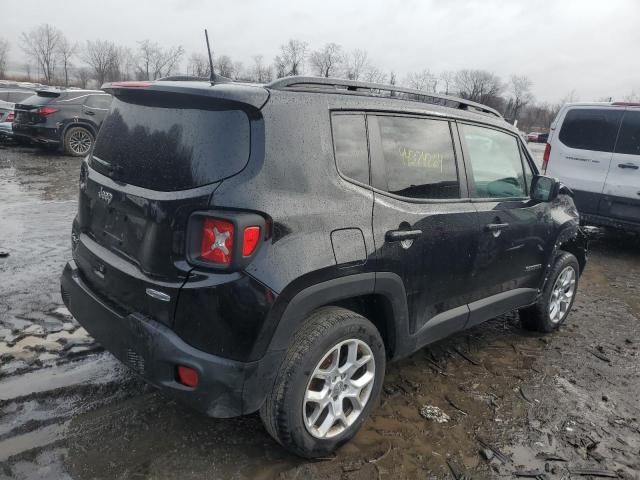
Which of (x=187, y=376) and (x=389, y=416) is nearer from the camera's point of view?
(x=187, y=376)

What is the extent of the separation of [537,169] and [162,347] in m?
3.23

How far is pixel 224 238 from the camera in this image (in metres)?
2.10

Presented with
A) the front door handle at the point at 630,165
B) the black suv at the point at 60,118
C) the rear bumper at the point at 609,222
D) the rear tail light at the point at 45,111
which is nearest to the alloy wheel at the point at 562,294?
the rear bumper at the point at 609,222

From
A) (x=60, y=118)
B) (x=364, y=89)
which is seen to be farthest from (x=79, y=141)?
(x=364, y=89)

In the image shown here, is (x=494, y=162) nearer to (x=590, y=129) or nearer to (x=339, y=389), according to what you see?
(x=339, y=389)

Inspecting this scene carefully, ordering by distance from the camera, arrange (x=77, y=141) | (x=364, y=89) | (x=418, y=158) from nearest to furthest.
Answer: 1. (x=364, y=89)
2. (x=418, y=158)
3. (x=77, y=141)

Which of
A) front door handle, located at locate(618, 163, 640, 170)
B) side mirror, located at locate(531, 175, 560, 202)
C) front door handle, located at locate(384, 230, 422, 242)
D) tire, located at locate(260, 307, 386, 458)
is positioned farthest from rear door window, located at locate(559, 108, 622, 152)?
tire, located at locate(260, 307, 386, 458)

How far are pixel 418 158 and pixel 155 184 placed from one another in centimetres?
146

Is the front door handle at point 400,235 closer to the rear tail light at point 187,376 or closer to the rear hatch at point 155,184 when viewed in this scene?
the rear hatch at point 155,184

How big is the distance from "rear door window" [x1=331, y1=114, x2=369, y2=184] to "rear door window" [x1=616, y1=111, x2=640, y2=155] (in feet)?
18.4

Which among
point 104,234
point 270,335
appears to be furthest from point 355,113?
point 104,234

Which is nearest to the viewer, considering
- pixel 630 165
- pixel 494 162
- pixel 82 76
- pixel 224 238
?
pixel 224 238

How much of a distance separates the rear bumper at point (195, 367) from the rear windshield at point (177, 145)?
0.66 meters

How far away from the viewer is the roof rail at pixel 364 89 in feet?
7.90
